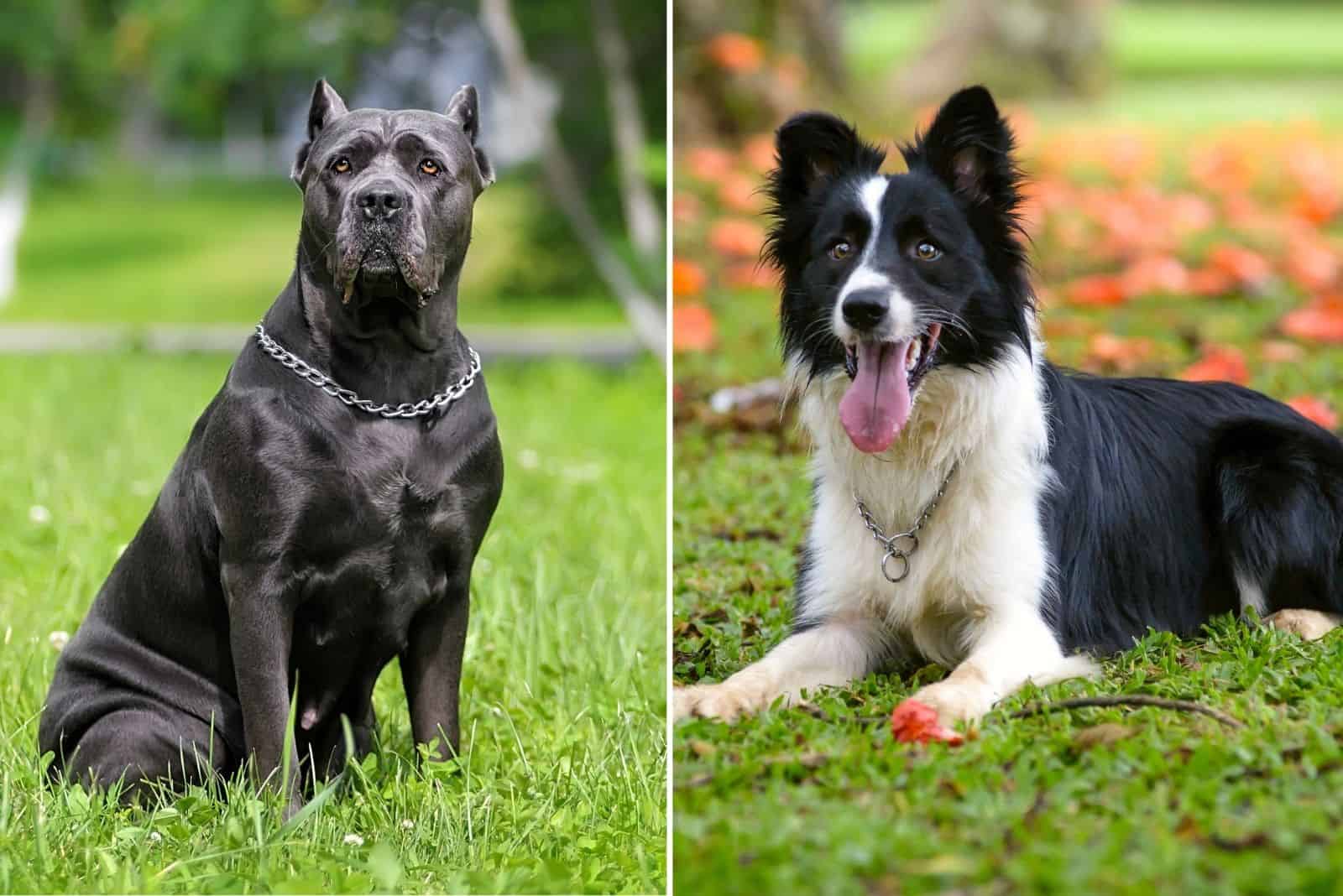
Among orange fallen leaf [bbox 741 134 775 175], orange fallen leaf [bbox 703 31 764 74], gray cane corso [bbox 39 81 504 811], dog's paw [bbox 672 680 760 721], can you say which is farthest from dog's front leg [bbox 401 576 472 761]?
orange fallen leaf [bbox 703 31 764 74]

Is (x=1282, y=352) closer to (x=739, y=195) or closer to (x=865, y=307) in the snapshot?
(x=739, y=195)

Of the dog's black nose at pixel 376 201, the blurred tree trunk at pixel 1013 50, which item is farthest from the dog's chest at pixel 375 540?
the blurred tree trunk at pixel 1013 50

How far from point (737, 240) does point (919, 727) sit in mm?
6286

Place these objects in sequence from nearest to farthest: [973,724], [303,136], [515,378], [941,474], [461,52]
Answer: [973,724] → [303,136] → [941,474] → [515,378] → [461,52]

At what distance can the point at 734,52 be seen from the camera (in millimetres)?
10625

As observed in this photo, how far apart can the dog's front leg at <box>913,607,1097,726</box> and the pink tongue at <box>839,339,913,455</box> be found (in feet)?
1.75

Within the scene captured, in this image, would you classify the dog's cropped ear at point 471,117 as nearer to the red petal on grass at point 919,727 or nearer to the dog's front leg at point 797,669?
the dog's front leg at point 797,669

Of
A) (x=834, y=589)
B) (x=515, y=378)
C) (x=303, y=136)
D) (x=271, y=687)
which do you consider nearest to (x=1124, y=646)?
(x=834, y=589)

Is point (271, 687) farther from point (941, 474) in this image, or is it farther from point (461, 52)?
point (461, 52)

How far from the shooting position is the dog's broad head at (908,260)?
3697 millimetres

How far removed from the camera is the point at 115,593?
12.5 feet

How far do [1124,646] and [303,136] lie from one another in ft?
7.93

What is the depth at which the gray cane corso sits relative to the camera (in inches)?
132

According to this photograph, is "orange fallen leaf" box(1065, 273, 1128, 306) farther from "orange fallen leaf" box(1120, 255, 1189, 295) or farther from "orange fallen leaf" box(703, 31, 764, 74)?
"orange fallen leaf" box(703, 31, 764, 74)
